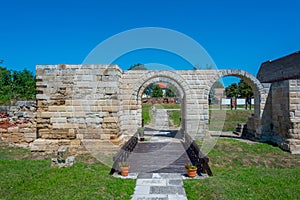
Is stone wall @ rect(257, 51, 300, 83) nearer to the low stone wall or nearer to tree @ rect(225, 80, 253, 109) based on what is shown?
tree @ rect(225, 80, 253, 109)

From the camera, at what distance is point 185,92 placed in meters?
13.1

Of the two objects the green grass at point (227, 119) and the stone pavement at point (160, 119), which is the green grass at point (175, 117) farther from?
the green grass at point (227, 119)

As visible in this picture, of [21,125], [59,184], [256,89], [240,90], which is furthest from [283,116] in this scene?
[240,90]

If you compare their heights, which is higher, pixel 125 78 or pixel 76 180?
pixel 125 78

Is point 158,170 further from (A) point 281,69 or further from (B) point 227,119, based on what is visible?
(A) point 281,69

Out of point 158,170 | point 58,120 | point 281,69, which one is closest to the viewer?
point 158,170

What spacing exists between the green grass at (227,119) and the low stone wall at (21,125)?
1226 cm

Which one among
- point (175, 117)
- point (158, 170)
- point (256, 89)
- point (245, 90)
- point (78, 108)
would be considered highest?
point (245, 90)

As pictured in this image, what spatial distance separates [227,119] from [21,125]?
1506cm

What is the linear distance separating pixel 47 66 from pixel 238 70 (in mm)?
9365

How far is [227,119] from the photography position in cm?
1948

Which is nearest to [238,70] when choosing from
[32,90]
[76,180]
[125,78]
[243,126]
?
[243,126]

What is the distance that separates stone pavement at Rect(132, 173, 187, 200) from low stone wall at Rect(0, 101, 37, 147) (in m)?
6.12

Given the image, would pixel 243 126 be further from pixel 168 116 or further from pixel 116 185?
pixel 116 185
